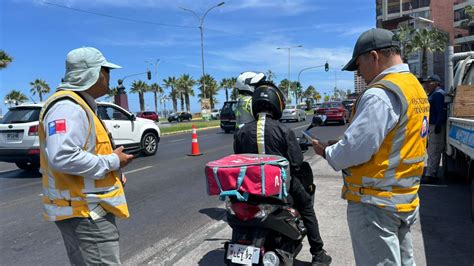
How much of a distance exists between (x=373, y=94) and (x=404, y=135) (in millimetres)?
311

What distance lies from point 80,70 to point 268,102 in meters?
1.57

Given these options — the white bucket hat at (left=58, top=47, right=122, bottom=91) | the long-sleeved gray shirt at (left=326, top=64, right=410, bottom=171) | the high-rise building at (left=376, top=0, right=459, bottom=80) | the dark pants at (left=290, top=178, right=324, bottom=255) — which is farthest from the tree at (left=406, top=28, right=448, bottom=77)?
the white bucket hat at (left=58, top=47, right=122, bottom=91)

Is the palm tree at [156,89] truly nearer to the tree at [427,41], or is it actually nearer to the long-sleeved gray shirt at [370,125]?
the tree at [427,41]

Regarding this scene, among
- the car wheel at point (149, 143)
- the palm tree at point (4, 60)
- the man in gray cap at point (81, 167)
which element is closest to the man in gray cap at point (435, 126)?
the man in gray cap at point (81, 167)

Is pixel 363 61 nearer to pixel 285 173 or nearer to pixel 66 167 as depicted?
pixel 285 173

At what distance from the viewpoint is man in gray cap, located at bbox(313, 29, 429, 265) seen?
2.24m

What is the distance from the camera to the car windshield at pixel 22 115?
9.96m

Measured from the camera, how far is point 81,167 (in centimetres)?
221

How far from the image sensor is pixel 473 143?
14.0 ft

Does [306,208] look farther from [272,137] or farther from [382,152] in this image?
[382,152]

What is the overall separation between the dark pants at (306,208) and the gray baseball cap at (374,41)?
1413 millimetres

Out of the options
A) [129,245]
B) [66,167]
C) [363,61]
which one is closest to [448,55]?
[363,61]

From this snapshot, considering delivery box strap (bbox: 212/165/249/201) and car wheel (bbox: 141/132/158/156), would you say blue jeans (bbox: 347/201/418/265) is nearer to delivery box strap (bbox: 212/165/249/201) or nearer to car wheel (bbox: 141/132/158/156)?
delivery box strap (bbox: 212/165/249/201)

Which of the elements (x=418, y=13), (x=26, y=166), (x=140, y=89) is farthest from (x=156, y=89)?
(x=26, y=166)
